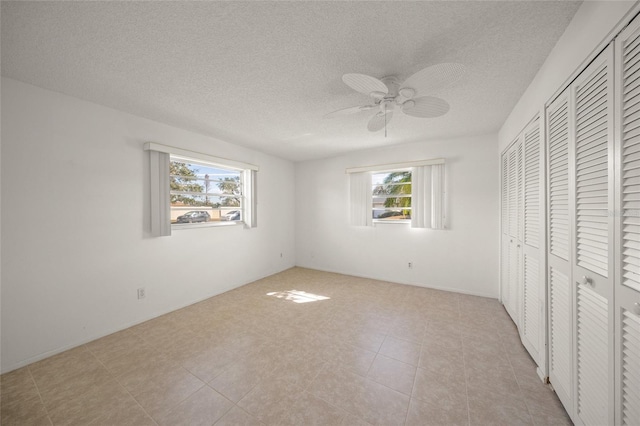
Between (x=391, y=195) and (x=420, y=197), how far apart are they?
0.55 metres

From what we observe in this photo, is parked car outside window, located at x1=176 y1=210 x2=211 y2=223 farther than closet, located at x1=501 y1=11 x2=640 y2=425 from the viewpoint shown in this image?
Yes

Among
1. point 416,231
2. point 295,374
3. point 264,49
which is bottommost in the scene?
point 295,374

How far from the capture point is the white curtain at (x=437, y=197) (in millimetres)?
3566

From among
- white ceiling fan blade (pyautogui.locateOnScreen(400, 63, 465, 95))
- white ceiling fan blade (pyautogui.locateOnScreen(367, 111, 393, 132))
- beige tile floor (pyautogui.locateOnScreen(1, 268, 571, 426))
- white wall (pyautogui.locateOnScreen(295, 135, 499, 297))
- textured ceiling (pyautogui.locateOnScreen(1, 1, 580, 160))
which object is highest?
textured ceiling (pyautogui.locateOnScreen(1, 1, 580, 160))

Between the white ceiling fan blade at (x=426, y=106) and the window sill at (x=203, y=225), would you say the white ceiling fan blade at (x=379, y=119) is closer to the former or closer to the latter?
the white ceiling fan blade at (x=426, y=106)

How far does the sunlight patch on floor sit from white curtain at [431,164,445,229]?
2136 mm

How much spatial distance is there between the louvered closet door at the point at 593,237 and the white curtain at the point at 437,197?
2.27 metres

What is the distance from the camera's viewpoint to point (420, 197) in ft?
12.2

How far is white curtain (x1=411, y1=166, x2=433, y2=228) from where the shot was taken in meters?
3.67

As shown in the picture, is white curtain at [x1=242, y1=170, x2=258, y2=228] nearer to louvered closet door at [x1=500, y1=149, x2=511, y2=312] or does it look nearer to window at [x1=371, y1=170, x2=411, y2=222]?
window at [x1=371, y1=170, x2=411, y2=222]

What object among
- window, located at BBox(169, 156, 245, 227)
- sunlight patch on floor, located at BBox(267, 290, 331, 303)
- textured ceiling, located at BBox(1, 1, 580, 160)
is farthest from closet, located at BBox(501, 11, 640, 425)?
window, located at BBox(169, 156, 245, 227)

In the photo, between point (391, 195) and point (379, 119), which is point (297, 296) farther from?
point (379, 119)

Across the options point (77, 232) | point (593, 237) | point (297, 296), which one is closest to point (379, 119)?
point (593, 237)

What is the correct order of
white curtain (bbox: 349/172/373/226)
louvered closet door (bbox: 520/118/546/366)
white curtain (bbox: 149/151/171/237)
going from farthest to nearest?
white curtain (bbox: 349/172/373/226)
white curtain (bbox: 149/151/171/237)
louvered closet door (bbox: 520/118/546/366)
